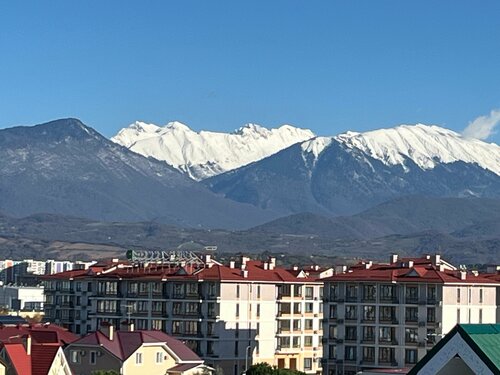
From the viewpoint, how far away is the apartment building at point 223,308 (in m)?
91.6

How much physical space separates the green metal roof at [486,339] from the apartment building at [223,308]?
71.3 meters

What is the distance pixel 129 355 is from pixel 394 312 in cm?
1980

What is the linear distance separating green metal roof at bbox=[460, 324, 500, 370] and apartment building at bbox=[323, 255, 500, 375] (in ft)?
202

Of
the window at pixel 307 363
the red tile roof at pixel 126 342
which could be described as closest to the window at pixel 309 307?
the window at pixel 307 363

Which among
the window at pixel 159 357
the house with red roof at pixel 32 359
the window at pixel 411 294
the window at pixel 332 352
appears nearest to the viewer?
the house with red roof at pixel 32 359

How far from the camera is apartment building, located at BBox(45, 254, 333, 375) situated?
301 feet

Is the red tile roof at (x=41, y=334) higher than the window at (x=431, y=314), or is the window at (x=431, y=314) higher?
the window at (x=431, y=314)

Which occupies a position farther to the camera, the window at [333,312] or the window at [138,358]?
the window at [333,312]

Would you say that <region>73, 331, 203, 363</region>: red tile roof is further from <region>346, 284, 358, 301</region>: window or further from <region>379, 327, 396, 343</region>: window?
<region>346, 284, 358, 301</region>: window

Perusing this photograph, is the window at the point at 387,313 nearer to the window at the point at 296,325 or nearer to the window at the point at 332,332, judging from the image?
the window at the point at 332,332

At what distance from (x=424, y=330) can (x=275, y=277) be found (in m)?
18.3

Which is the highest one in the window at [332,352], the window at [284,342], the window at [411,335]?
the window at [411,335]

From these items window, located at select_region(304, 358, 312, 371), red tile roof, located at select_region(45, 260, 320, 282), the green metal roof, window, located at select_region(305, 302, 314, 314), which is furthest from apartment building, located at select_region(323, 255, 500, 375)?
the green metal roof

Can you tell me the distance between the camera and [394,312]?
82250mm
